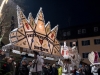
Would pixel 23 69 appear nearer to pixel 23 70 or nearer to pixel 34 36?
pixel 23 70

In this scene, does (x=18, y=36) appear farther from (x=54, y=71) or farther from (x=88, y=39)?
(x=88, y=39)

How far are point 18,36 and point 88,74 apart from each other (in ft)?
33.7

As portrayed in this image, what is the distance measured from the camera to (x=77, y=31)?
3938 centimetres

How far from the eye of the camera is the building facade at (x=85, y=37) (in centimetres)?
3678

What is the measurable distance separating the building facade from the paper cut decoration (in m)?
27.7

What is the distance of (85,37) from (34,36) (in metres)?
30.0

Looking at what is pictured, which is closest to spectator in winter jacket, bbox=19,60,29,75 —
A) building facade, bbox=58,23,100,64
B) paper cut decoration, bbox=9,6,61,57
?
paper cut decoration, bbox=9,6,61,57

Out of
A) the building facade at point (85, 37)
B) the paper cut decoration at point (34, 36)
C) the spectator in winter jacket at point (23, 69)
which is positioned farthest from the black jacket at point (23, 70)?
the building facade at point (85, 37)

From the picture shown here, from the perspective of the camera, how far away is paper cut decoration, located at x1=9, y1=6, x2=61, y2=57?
7961mm

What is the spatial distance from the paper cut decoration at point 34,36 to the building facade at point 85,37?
2771 centimetres

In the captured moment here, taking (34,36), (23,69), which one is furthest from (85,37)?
(34,36)

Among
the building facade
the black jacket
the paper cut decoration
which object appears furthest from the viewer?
the building facade

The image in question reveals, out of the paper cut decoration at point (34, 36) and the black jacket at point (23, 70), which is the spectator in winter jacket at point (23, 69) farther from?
the paper cut decoration at point (34, 36)

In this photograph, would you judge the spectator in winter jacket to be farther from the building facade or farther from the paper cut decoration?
the building facade
